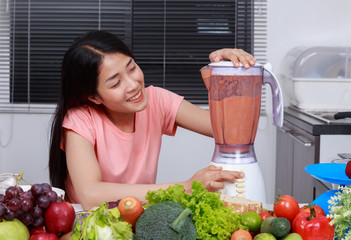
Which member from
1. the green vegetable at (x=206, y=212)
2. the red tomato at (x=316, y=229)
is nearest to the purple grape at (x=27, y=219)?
the green vegetable at (x=206, y=212)

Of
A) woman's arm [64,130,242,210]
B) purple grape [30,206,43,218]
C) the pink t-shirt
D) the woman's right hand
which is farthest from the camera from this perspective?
the pink t-shirt

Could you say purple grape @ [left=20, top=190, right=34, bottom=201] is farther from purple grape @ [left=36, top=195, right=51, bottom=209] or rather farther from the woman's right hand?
the woman's right hand

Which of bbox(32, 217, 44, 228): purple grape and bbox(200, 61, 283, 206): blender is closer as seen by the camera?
bbox(32, 217, 44, 228): purple grape

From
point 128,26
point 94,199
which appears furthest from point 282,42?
point 94,199

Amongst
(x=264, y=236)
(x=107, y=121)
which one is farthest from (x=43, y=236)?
(x=107, y=121)

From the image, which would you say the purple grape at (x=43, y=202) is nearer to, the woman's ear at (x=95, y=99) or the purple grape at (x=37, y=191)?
the purple grape at (x=37, y=191)

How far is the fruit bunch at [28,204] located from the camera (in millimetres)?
969

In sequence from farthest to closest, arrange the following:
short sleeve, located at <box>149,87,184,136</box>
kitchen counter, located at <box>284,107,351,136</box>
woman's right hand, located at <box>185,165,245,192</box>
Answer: kitchen counter, located at <box>284,107,351,136</box>
short sleeve, located at <box>149,87,184,136</box>
woman's right hand, located at <box>185,165,245,192</box>

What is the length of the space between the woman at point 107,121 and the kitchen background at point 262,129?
133 centimetres

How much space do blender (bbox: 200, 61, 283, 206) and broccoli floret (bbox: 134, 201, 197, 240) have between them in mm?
339

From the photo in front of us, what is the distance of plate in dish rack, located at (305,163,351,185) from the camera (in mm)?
1038

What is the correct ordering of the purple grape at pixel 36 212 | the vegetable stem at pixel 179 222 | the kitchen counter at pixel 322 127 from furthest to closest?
the kitchen counter at pixel 322 127 < the purple grape at pixel 36 212 < the vegetable stem at pixel 179 222

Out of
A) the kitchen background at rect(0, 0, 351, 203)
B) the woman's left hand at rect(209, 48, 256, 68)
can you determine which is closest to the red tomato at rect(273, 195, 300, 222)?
the woman's left hand at rect(209, 48, 256, 68)

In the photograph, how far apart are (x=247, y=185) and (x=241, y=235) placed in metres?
0.31
